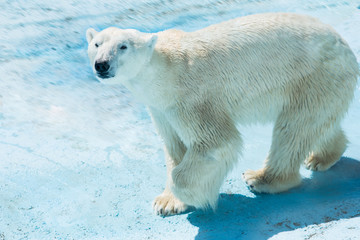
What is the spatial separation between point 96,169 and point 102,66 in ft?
4.46

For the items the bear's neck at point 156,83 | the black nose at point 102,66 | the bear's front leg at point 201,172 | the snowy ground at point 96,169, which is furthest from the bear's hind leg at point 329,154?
the black nose at point 102,66

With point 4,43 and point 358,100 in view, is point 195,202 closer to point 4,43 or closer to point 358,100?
point 358,100

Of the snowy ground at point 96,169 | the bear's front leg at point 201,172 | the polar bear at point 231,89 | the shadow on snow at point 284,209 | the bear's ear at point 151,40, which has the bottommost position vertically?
the snowy ground at point 96,169

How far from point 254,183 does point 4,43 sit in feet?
12.1

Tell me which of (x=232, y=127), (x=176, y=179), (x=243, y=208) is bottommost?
(x=243, y=208)

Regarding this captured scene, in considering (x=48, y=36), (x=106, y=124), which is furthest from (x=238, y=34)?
(x=48, y=36)

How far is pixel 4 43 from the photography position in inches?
224

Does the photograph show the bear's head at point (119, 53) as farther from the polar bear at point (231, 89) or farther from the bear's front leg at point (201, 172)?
the bear's front leg at point (201, 172)

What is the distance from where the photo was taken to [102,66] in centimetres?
261

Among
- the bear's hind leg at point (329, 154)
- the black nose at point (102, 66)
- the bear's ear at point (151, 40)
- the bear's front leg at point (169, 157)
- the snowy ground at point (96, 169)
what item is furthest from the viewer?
the bear's hind leg at point (329, 154)

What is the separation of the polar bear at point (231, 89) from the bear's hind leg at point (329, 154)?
269mm

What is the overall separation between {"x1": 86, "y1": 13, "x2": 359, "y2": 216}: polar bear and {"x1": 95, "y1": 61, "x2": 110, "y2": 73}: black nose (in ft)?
0.48

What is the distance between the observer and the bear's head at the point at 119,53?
8.64ft

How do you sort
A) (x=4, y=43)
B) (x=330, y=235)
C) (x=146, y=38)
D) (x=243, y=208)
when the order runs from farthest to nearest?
(x=4, y=43) → (x=243, y=208) → (x=146, y=38) → (x=330, y=235)
